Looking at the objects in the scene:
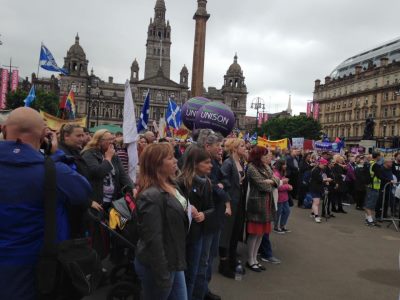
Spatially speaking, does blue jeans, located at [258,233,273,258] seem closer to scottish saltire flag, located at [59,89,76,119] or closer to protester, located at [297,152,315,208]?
protester, located at [297,152,315,208]

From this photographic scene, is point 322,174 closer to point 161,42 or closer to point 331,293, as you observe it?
point 331,293

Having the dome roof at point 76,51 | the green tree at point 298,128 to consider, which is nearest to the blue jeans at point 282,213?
the green tree at point 298,128

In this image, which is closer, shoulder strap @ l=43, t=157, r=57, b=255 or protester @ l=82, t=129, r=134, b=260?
shoulder strap @ l=43, t=157, r=57, b=255

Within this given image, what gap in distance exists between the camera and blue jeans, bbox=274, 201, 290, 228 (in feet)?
26.8

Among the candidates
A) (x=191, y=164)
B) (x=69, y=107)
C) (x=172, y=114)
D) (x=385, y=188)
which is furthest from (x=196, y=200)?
(x=69, y=107)

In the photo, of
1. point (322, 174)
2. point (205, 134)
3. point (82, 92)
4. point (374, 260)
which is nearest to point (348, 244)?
point (374, 260)

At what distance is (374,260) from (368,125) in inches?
1027

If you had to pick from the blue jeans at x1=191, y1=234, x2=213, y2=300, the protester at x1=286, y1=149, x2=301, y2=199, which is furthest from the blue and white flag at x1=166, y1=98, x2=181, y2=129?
the blue jeans at x1=191, y1=234, x2=213, y2=300

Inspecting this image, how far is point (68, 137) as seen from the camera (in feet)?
14.3

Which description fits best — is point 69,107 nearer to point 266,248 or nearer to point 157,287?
point 266,248

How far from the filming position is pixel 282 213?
836 centimetres

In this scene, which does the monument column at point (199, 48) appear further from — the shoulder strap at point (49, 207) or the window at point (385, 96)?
the window at point (385, 96)

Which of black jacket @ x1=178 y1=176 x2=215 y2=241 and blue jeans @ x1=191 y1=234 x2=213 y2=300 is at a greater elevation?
black jacket @ x1=178 y1=176 x2=215 y2=241

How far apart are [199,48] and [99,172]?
2100 cm
